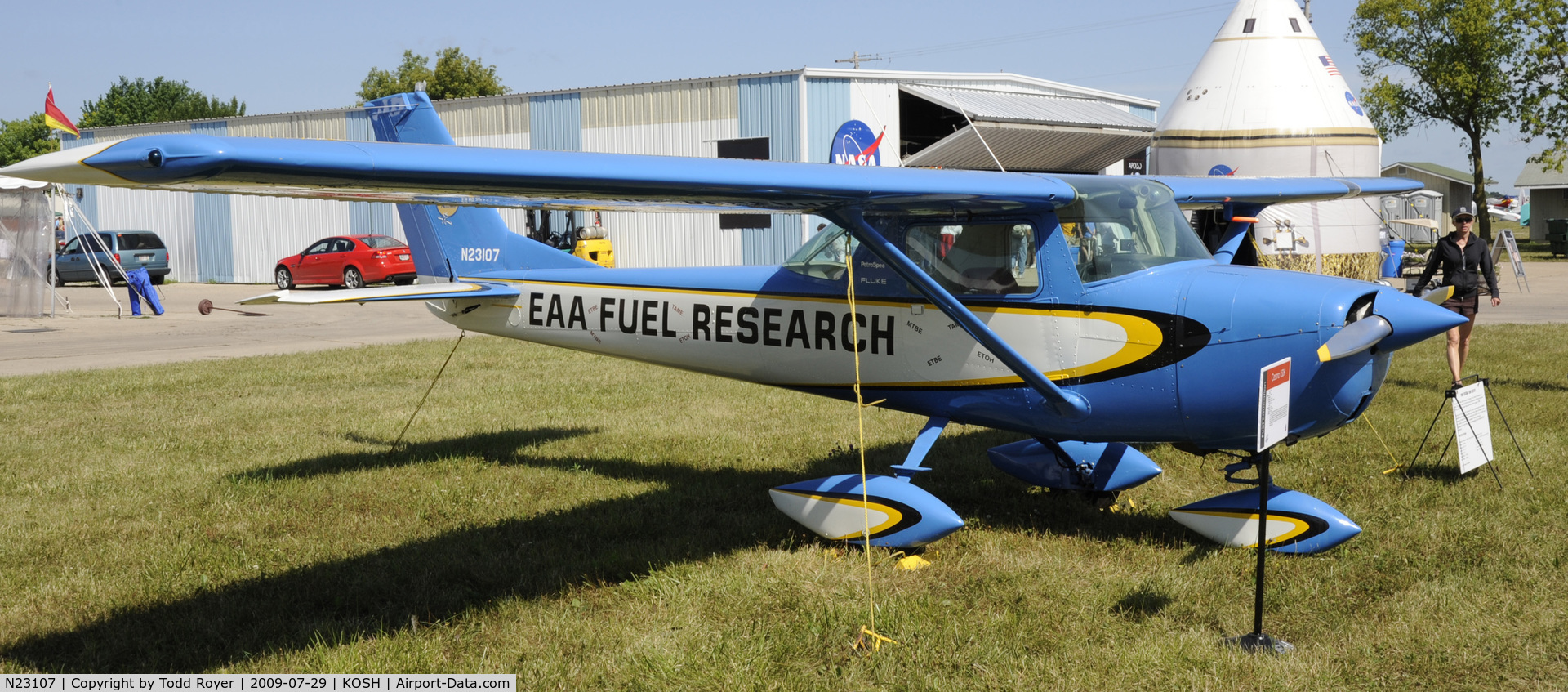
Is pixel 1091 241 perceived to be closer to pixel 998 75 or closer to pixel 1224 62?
pixel 1224 62

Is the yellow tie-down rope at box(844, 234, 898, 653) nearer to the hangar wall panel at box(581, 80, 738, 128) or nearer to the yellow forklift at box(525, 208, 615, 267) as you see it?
the yellow forklift at box(525, 208, 615, 267)

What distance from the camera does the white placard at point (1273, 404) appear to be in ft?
14.7

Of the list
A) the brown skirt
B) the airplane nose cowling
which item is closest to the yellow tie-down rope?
the airplane nose cowling

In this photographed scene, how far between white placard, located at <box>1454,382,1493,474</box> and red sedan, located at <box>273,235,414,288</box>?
2534cm

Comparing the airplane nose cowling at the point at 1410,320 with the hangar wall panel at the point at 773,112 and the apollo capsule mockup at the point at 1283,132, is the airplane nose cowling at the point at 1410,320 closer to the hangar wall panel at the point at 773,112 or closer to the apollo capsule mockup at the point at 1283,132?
the apollo capsule mockup at the point at 1283,132

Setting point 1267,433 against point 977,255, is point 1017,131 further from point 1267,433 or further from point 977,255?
point 1267,433

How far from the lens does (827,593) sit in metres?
5.30

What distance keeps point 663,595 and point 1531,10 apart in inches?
2002

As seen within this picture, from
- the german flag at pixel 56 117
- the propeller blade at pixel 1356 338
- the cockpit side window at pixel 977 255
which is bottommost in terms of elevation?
the propeller blade at pixel 1356 338

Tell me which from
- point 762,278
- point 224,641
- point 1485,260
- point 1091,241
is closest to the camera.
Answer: point 224,641

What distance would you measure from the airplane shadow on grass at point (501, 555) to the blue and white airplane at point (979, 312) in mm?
439

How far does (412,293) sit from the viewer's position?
7305mm

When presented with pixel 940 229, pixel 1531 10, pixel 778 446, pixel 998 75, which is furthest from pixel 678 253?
pixel 1531 10

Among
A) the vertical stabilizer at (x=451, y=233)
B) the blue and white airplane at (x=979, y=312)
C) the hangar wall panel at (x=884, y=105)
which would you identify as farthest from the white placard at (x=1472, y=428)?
the hangar wall panel at (x=884, y=105)
